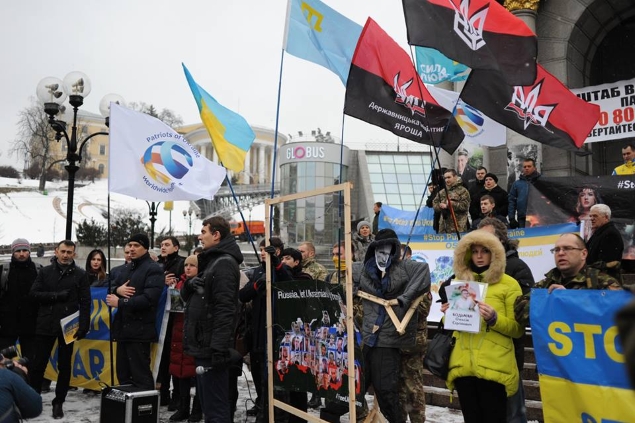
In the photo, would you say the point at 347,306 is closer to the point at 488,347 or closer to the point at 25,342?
the point at 488,347

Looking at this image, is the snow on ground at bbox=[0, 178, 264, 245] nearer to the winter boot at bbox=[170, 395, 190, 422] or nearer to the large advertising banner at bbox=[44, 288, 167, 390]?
the large advertising banner at bbox=[44, 288, 167, 390]

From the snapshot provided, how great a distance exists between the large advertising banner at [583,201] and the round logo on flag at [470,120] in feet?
7.42

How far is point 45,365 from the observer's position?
8180 mm

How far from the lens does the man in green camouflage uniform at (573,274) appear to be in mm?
4523

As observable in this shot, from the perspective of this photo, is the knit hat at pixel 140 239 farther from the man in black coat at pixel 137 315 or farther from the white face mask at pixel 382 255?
the white face mask at pixel 382 255

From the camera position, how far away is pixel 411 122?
308 inches

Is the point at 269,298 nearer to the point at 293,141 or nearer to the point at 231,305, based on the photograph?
the point at 231,305

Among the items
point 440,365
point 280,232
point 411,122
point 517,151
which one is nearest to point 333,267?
point 280,232

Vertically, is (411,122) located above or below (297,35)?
below

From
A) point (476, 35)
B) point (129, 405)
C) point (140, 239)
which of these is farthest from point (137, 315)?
point (476, 35)

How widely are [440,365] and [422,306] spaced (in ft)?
6.36

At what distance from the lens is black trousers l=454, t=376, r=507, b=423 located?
466 cm

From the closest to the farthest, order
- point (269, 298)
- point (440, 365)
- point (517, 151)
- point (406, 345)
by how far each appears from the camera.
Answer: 1. point (440, 365)
2. point (406, 345)
3. point (269, 298)
4. point (517, 151)

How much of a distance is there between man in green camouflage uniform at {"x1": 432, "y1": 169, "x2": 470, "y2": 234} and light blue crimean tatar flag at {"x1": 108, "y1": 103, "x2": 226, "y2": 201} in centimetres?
386
